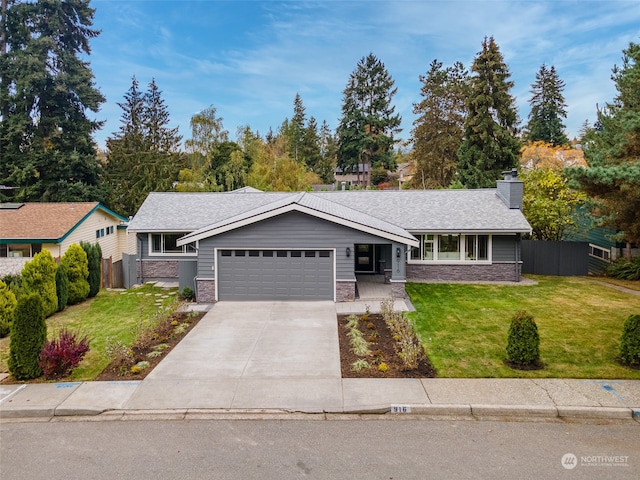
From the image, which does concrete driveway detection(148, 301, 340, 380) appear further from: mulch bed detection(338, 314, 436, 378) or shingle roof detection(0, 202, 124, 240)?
shingle roof detection(0, 202, 124, 240)

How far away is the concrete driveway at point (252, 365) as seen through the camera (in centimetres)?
831

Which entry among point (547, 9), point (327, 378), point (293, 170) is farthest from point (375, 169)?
point (327, 378)

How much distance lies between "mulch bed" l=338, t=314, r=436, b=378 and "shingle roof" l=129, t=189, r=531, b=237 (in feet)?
20.4

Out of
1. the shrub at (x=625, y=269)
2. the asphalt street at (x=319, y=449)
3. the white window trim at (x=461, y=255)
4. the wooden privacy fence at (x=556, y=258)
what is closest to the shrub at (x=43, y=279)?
the asphalt street at (x=319, y=449)

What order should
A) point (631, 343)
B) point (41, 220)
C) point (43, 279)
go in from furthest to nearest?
point (41, 220), point (43, 279), point (631, 343)

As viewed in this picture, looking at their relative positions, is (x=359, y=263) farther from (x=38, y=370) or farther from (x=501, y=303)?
(x=38, y=370)

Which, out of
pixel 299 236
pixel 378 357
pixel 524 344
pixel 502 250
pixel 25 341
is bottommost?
pixel 378 357

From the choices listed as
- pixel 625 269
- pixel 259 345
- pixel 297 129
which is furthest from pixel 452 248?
pixel 297 129

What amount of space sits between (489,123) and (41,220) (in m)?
29.2

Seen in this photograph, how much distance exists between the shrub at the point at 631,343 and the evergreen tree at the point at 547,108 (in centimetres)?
5243

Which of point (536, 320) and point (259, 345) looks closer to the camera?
point (259, 345)

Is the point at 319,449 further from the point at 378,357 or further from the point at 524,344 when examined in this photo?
the point at 524,344

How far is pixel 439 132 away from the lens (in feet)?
145

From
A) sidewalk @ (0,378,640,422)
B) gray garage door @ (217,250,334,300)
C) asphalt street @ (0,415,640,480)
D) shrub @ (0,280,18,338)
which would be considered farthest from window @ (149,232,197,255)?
asphalt street @ (0,415,640,480)
